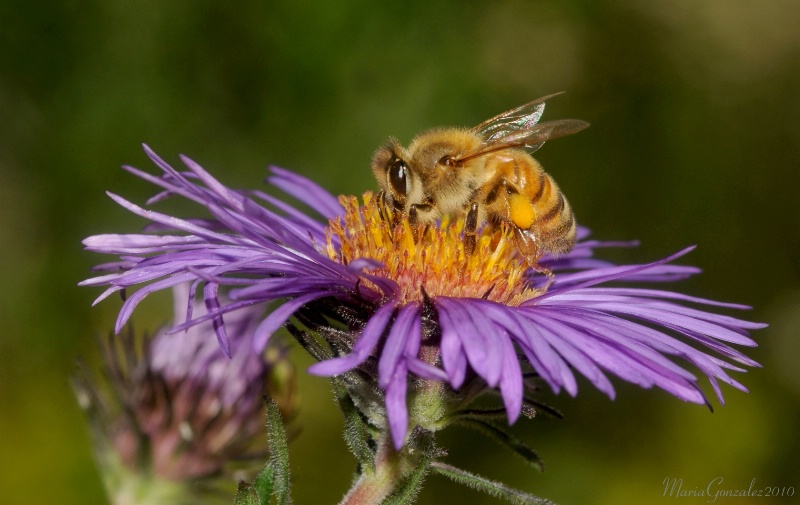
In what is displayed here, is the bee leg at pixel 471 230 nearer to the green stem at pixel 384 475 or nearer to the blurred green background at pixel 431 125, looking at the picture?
the green stem at pixel 384 475

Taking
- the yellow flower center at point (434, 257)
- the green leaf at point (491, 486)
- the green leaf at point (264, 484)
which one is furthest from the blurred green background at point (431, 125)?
the green leaf at point (491, 486)

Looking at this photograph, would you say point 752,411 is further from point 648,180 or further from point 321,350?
point 321,350

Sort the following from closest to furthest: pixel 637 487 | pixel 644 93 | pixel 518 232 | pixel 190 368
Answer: pixel 518 232 < pixel 190 368 < pixel 637 487 < pixel 644 93

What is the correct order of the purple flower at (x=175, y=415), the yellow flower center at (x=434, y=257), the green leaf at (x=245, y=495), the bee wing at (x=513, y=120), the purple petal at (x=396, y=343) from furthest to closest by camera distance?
the purple flower at (x=175, y=415) → the bee wing at (x=513, y=120) → the yellow flower center at (x=434, y=257) → the green leaf at (x=245, y=495) → the purple petal at (x=396, y=343)

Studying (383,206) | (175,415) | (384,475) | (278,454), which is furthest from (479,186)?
(175,415)

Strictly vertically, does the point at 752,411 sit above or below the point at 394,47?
below

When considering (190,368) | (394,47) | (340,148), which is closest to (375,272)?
(190,368)

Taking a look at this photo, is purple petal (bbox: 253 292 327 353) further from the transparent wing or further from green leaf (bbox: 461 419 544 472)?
the transparent wing

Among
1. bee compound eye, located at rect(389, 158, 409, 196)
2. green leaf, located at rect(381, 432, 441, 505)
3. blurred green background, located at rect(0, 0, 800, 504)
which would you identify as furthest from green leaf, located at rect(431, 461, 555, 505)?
blurred green background, located at rect(0, 0, 800, 504)
